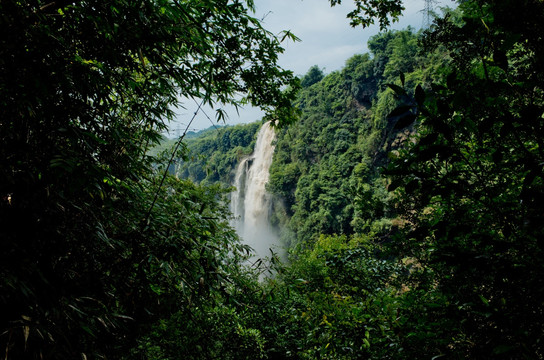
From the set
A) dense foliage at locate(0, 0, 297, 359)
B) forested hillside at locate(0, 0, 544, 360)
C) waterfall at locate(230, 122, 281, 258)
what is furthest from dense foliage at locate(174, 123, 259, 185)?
dense foliage at locate(0, 0, 297, 359)

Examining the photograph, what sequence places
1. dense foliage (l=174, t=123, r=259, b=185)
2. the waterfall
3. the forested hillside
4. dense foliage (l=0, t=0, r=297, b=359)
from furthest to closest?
dense foliage (l=174, t=123, r=259, b=185) < the waterfall < dense foliage (l=0, t=0, r=297, b=359) < the forested hillside

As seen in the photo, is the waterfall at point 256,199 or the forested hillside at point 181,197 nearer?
the forested hillside at point 181,197

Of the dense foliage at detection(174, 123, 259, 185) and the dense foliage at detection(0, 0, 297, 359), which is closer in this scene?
the dense foliage at detection(0, 0, 297, 359)

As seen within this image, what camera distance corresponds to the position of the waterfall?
38.6 metres

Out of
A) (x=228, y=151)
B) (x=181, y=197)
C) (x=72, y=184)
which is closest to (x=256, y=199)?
(x=228, y=151)

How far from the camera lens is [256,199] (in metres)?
39.8

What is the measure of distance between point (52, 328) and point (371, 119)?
1304 inches

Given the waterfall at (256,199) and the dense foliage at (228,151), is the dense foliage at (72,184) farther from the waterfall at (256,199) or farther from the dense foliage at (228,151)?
the dense foliage at (228,151)

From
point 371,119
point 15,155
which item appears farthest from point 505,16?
point 371,119

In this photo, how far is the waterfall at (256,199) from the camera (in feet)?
127

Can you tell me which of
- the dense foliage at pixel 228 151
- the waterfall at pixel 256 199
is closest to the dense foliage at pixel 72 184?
the waterfall at pixel 256 199

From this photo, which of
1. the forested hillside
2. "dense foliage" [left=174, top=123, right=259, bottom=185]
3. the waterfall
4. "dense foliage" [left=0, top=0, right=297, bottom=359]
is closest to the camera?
the forested hillside

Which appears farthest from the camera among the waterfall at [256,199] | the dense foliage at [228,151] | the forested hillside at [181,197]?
the dense foliage at [228,151]

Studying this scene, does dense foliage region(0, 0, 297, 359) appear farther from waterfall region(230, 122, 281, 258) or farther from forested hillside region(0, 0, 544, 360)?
waterfall region(230, 122, 281, 258)
